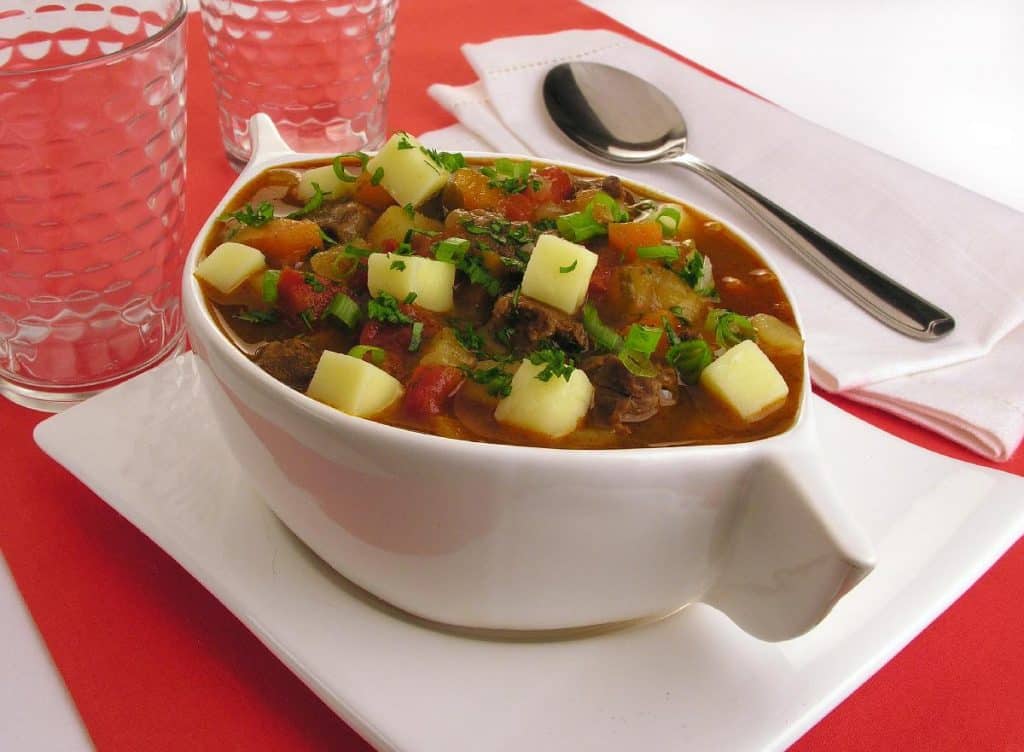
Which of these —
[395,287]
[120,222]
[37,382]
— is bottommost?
[37,382]

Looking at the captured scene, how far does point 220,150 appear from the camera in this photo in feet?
10.1

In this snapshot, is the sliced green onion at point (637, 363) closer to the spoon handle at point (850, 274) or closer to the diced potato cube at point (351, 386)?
the diced potato cube at point (351, 386)

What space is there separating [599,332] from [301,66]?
1.76m

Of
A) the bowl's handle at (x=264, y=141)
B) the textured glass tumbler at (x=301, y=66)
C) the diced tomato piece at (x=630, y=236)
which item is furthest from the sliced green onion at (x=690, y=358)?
the textured glass tumbler at (x=301, y=66)

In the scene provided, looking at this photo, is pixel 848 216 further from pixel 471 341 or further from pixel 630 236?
pixel 471 341

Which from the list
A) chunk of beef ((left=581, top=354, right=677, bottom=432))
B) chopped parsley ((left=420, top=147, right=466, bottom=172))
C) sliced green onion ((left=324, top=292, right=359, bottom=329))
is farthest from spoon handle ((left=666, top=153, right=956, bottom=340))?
sliced green onion ((left=324, top=292, right=359, bottom=329))

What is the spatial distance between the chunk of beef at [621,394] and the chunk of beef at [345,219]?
50 cm

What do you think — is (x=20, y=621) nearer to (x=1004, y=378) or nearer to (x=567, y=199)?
(x=567, y=199)

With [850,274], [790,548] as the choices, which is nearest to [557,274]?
[790,548]

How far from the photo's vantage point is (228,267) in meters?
1.57

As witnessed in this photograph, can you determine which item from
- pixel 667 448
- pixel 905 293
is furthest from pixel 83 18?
pixel 905 293

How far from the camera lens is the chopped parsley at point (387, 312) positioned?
1.48m

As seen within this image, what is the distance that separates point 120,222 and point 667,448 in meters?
1.34

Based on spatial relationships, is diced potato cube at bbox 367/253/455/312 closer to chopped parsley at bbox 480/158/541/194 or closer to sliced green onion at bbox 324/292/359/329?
sliced green onion at bbox 324/292/359/329
